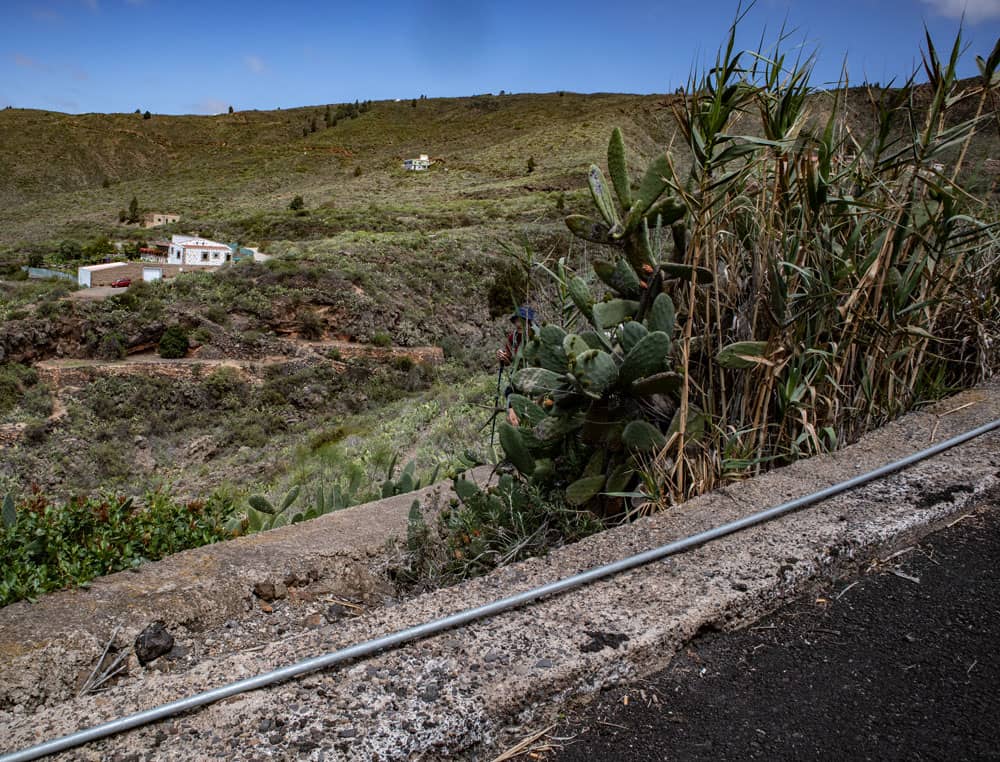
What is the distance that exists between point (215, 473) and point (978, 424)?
14355 millimetres

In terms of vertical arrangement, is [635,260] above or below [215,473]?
above

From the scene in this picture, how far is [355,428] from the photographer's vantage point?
1614 cm

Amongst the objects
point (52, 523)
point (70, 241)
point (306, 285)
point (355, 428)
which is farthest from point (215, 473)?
point (70, 241)

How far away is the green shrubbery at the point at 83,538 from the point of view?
102 inches

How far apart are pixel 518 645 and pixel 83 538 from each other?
2.05m

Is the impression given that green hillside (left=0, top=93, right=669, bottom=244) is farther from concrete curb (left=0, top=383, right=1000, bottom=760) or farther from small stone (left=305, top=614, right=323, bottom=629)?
concrete curb (left=0, top=383, right=1000, bottom=760)

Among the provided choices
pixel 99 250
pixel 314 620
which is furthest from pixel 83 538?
pixel 99 250

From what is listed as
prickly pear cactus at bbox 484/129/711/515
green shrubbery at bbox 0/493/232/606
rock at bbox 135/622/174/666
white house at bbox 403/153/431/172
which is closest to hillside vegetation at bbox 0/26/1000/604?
prickly pear cactus at bbox 484/129/711/515

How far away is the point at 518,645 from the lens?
1.67 meters

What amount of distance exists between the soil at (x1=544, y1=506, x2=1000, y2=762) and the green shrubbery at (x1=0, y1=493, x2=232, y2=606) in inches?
75.5

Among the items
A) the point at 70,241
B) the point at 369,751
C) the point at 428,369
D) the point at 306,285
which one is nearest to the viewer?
the point at 369,751

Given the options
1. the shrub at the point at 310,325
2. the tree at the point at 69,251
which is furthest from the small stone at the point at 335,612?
the tree at the point at 69,251

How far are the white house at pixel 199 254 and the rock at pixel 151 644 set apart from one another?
91.1 ft

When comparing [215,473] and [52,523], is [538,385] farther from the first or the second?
[215,473]
